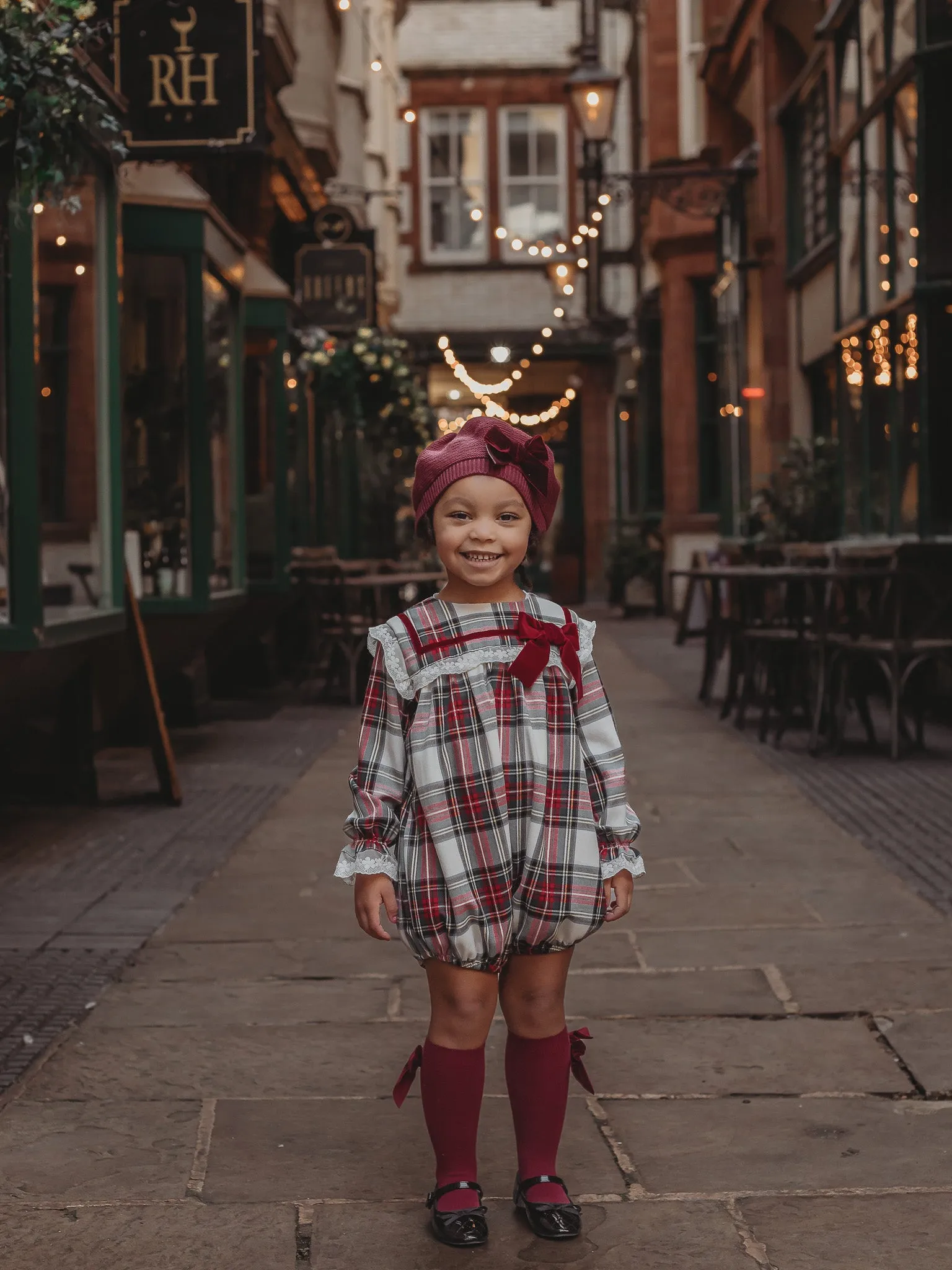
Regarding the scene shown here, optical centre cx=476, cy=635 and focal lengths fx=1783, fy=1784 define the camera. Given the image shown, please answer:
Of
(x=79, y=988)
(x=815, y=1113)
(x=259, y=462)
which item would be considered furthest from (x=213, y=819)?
(x=259, y=462)

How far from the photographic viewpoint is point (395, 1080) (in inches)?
157

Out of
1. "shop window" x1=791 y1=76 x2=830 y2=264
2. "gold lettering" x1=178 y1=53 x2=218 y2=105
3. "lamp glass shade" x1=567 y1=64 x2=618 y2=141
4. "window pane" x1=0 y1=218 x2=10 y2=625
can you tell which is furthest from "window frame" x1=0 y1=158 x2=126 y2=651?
"lamp glass shade" x1=567 y1=64 x2=618 y2=141

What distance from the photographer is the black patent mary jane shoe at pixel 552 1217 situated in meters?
3.04

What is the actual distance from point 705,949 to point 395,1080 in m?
1.52

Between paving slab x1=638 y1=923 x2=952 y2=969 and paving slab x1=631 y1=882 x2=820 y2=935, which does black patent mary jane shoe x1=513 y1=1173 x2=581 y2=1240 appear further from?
paving slab x1=631 y1=882 x2=820 y2=935

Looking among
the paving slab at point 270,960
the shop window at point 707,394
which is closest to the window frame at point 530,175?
the shop window at point 707,394

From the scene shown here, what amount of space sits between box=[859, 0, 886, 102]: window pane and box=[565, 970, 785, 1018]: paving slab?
8.59 meters

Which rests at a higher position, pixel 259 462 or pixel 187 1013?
pixel 259 462

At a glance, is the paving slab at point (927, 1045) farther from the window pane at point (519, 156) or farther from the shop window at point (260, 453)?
the window pane at point (519, 156)

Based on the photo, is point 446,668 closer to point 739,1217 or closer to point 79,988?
point 739,1217

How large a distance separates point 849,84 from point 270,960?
10382mm

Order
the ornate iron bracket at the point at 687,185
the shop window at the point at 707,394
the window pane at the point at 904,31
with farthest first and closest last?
the shop window at the point at 707,394 → the ornate iron bracket at the point at 687,185 → the window pane at the point at 904,31

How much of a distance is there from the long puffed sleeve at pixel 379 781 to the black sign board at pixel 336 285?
15.7m

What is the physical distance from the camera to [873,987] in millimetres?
4758
